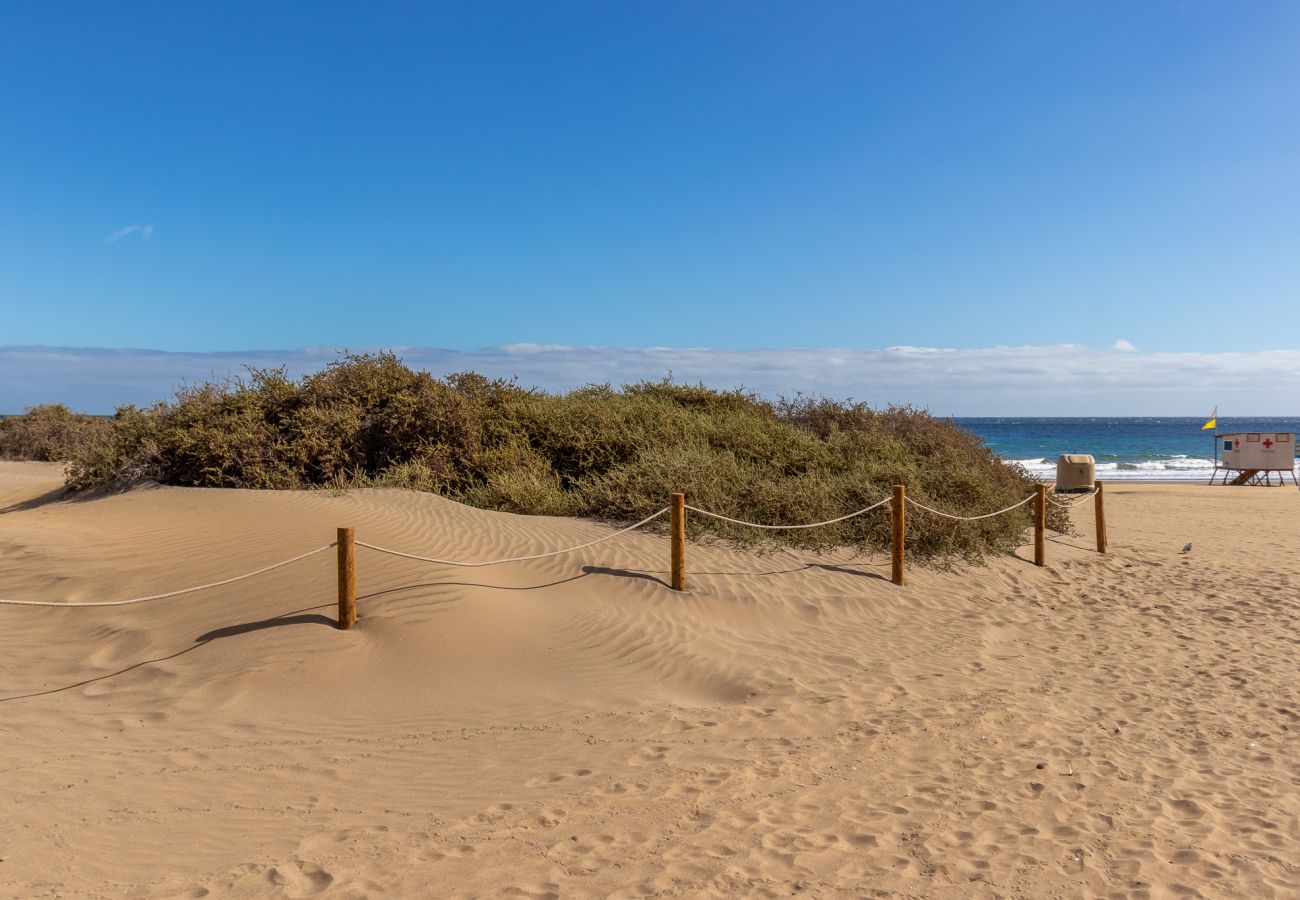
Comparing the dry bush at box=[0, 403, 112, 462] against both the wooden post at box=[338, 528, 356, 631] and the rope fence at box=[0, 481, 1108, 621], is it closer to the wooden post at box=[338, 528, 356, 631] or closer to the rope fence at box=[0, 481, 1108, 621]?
the rope fence at box=[0, 481, 1108, 621]

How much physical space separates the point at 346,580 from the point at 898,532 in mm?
6348

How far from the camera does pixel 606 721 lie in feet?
20.0

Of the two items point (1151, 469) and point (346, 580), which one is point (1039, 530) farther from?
point (1151, 469)

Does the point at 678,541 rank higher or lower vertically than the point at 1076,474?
higher

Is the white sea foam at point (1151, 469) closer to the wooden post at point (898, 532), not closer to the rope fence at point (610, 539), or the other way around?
the rope fence at point (610, 539)

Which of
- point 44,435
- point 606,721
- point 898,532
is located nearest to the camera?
point 606,721

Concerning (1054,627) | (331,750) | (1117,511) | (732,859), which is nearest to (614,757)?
(732,859)

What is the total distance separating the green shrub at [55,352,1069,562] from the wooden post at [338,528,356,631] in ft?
15.1

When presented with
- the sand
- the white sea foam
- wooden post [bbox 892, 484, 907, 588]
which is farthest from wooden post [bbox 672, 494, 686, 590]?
the white sea foam

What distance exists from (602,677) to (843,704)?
2031 millimetres

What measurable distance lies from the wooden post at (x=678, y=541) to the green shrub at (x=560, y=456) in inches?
69.6

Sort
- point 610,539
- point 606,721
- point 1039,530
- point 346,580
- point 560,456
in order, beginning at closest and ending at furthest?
point 606,721
point 346,580
point 610,539
point 1039,530
point 560,456

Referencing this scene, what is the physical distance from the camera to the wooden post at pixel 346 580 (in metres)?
7.14

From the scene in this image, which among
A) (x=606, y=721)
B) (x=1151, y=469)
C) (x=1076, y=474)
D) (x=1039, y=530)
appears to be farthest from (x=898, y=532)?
(x=1151, y=469)
